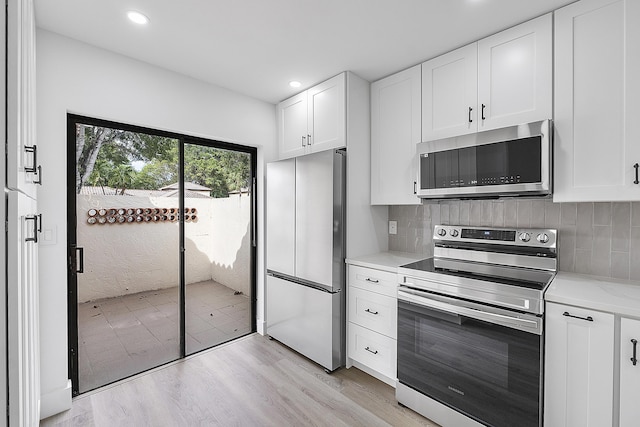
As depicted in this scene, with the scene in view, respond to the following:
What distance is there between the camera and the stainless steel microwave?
1774 mm

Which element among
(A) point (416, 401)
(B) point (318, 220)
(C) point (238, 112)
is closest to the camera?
(A) point (416, 401)

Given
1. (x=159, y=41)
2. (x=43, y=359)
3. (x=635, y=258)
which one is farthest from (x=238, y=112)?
(x=635, y=258)

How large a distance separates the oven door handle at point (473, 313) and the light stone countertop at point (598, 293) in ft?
0.55

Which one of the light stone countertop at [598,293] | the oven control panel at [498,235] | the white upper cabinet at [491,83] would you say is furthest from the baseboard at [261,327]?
the light stone countertop at [598,293]

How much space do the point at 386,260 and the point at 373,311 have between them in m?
0.42

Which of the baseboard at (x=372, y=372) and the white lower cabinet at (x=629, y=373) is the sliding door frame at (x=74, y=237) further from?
the white lower cabinet at (x=629, y=373)

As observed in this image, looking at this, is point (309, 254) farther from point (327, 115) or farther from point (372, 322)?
point (327, 115)

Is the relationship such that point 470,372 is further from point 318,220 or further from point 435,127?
point 435,127

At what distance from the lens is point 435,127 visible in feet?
7.54

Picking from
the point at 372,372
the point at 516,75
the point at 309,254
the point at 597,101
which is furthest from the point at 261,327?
the point at 597,101

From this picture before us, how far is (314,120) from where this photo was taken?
286cm

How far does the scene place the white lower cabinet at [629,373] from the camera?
134cm

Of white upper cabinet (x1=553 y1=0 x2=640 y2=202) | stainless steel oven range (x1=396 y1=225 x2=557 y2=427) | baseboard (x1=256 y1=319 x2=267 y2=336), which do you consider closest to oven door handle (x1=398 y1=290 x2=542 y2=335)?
stainless steel oven range (x1=396 y1=225 x2=557 y2=427)

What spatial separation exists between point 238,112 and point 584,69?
8.70 feet
